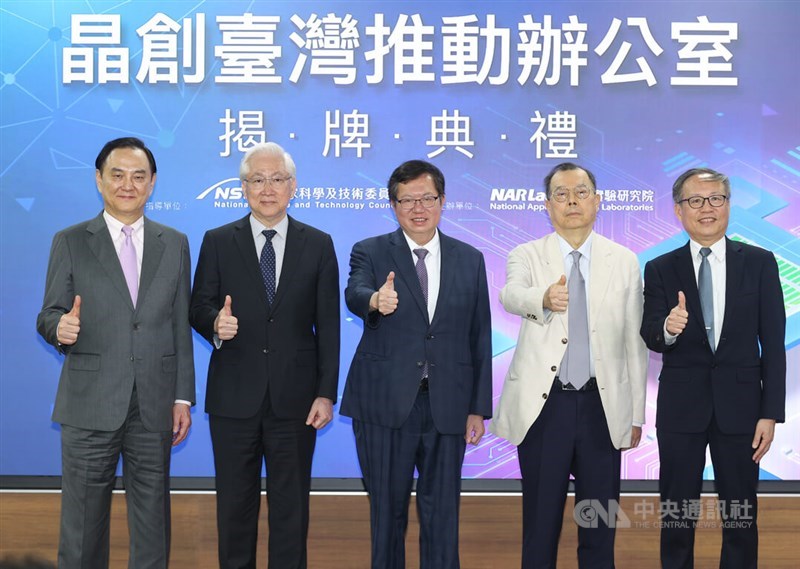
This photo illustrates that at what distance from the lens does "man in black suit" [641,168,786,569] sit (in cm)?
300

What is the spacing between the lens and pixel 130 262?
300 cm

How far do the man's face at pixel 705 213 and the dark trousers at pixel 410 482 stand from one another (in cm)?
120

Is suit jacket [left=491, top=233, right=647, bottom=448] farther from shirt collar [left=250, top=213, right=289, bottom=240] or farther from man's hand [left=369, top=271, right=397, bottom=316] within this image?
shirt collar [left=250, top=213, right=289, bottom=240]

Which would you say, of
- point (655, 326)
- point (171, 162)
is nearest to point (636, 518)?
point (655, 326)

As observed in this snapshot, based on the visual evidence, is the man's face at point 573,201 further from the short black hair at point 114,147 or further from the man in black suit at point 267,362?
the short black hair at point 114,147

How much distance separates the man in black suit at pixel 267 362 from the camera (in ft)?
9.83

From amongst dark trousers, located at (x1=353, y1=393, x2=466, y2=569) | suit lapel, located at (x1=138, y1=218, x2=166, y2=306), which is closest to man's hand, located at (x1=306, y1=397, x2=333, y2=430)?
dark trousers, located at (x1=353, y1=393, x2=466, y2=569)

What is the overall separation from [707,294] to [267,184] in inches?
67.6

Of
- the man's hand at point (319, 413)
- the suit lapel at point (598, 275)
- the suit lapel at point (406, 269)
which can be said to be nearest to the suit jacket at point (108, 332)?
the man's hand at point (319, 413)

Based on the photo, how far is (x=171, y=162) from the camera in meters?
4.09

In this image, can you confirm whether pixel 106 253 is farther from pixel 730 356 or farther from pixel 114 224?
pixel 730 356

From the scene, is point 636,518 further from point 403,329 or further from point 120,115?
point 120,115

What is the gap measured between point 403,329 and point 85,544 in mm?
1379

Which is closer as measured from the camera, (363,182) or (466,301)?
(466,301)
